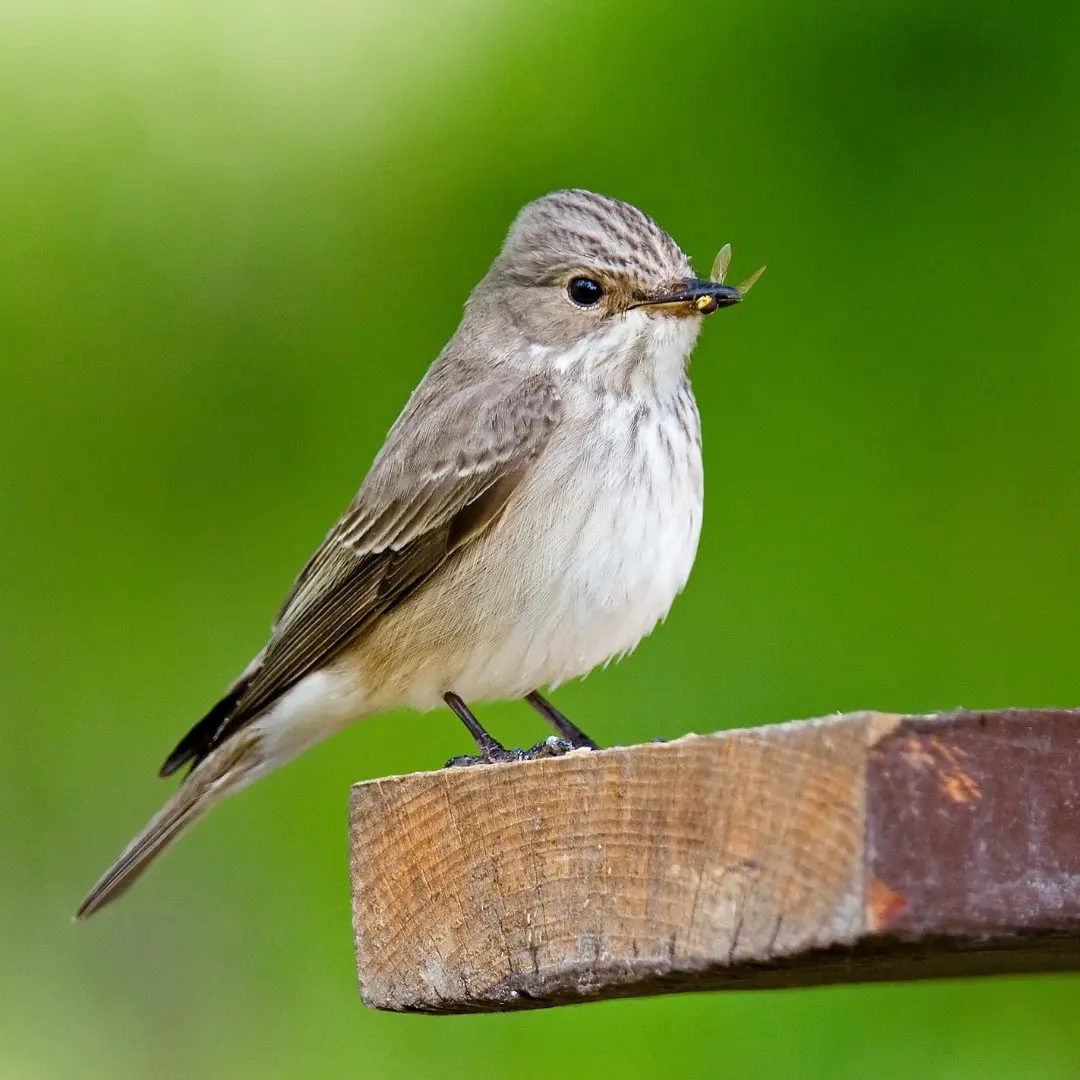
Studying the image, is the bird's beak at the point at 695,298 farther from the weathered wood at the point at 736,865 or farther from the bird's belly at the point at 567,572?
the weathered wood at the point at 736,865

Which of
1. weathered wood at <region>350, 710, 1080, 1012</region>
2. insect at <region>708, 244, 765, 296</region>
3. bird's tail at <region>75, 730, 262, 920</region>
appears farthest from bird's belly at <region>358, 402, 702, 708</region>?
weathered wood at <region>350, 710, 1080, 1012</region>

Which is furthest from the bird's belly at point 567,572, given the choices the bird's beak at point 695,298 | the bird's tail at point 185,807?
the bird's tail at point 185,807

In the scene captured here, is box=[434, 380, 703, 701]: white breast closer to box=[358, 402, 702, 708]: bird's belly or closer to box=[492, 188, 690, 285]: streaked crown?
box=[358, 402, 702, 708]: bird's belly

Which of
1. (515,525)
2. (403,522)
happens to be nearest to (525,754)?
(515,525)

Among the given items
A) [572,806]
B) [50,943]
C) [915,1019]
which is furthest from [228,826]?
[572,806]

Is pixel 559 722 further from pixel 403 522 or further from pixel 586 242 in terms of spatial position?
pixel 586 242

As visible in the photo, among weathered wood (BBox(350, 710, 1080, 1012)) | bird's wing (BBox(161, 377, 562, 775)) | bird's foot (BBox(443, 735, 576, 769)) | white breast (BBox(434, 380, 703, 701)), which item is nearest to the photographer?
weathered wood (BBox(350, 710, 1080, 1012))

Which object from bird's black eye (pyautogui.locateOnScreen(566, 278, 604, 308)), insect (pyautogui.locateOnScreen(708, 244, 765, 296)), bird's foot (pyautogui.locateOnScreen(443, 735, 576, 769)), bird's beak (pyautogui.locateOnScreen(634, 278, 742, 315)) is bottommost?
bird's foot (pyautogui.locateOnScreen(443, 735, 576, 769))
